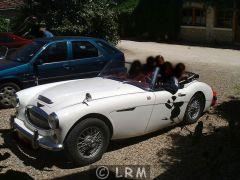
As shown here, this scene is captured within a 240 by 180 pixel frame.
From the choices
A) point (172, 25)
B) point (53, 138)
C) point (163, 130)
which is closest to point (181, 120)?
point (163, 130)

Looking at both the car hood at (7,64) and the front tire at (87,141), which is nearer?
the front tire at (87,141)

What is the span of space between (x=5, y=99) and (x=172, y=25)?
17364 millimetres

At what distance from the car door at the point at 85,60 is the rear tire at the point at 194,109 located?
122 inches

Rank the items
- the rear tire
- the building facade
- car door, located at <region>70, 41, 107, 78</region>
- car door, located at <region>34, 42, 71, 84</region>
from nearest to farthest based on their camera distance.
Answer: the rear tire < car door, located at <region>34, 42, 71, 84</region> < car door, located at <region>70, 41, 107, 78</region> < the building facade

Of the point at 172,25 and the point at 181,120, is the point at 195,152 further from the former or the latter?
the point at 172,25

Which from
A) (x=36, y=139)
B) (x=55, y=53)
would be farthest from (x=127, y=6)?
(x=36, y=139)

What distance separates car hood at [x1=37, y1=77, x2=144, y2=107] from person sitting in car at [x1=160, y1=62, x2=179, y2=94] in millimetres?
556

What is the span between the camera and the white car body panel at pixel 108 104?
6027 mm

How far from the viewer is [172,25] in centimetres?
2486

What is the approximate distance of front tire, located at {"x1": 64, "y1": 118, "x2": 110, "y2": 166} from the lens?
593cm

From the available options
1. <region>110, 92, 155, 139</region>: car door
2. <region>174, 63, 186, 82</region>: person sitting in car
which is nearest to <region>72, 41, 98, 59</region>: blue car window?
<region>174, 63, 186, 82</region>: person sitting in car

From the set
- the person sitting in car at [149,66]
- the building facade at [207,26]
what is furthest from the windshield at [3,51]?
the building facade at [207,26]

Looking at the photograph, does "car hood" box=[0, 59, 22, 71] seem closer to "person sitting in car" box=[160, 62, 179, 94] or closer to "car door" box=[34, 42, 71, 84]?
"car door" box=[34, 42, 71, 84]

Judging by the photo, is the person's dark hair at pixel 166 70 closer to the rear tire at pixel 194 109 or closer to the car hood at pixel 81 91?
the car hood at pixel 81 91
